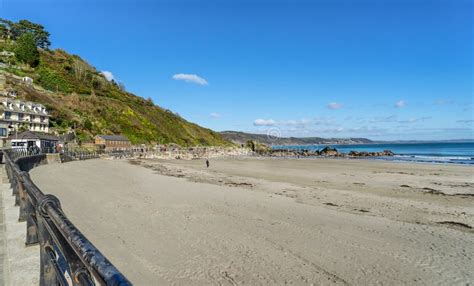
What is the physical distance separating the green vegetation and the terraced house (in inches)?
180

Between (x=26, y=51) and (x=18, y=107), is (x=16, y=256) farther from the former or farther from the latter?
(x=26, y=51)

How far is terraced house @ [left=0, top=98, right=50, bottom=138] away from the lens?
47.8 meters

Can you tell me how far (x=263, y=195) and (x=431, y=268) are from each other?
10.2 meters

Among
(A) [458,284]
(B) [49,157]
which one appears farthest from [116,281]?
(B) [49,157]

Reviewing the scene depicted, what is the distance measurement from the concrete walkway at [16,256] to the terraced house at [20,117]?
48.9 metres

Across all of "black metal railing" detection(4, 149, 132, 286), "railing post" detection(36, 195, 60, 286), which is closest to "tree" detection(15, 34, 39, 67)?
"black metal railing" detection(4, 149, 132, 286)

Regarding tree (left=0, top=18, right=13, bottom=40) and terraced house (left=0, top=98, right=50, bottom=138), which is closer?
terraced house (left=0, top=98, right=50, bottom=138)

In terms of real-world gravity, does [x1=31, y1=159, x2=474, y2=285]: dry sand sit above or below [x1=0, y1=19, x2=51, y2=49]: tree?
below

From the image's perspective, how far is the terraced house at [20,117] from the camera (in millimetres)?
47766

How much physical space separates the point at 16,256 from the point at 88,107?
81450 millimetres

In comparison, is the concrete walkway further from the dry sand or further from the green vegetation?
the green vegetation

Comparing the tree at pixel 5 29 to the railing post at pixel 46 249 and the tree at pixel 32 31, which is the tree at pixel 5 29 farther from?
the railing post at pixel 46 249

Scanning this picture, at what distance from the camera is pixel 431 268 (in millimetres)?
7312

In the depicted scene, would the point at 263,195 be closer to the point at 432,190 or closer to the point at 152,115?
the point at 432,190
